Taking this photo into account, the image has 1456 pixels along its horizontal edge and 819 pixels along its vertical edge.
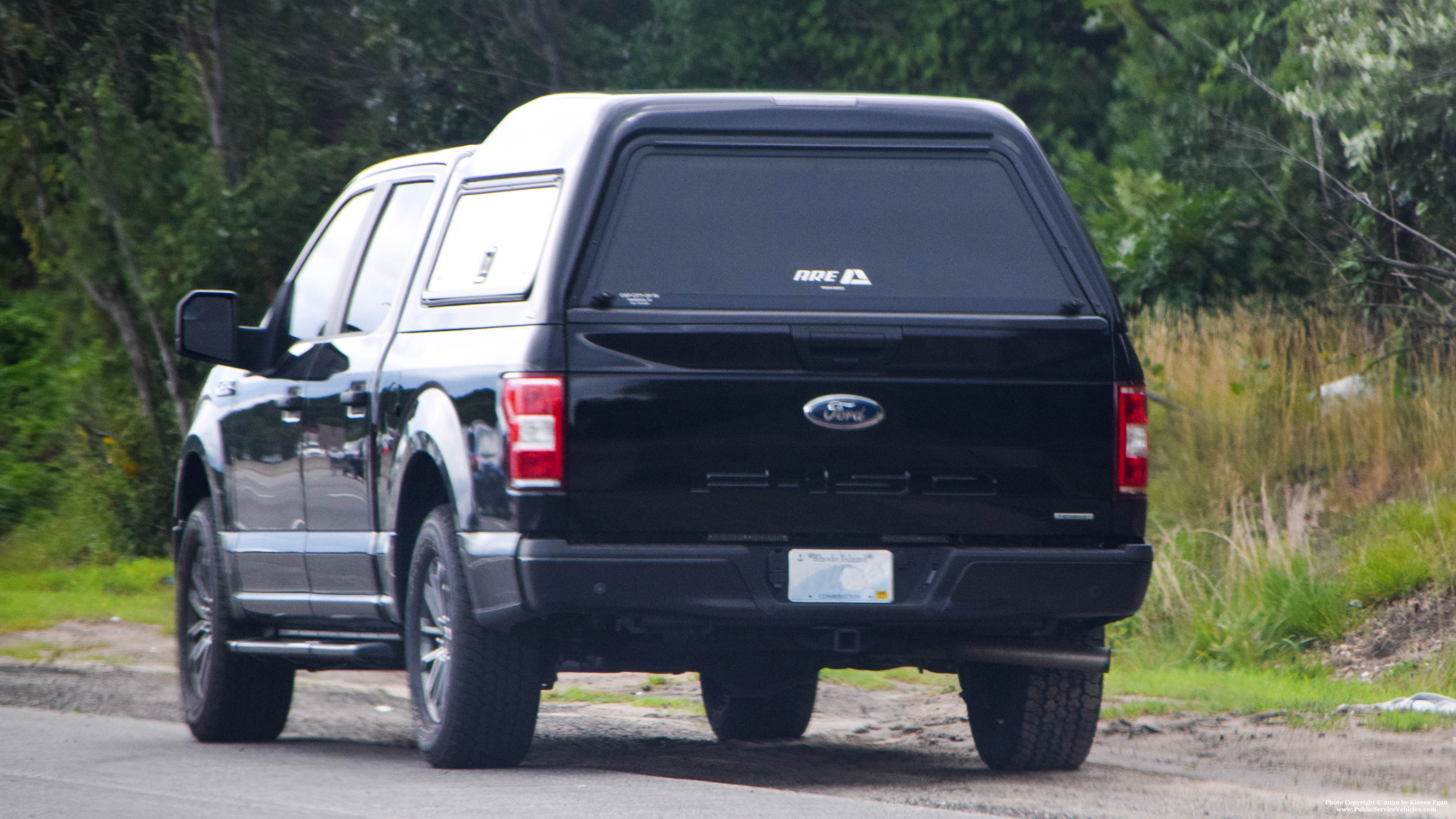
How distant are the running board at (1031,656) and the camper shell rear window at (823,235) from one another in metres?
1.00

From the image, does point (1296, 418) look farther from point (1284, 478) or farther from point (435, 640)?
point (435, 640)

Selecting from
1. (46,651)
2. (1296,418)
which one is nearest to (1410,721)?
(1296,418)

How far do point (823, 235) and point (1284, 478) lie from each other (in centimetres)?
730

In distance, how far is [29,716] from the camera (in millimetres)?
8445

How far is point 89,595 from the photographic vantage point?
13383 mm

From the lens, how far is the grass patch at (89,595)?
12195 mm

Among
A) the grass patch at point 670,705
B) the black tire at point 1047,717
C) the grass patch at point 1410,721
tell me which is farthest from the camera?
the grass patch at point 670,705

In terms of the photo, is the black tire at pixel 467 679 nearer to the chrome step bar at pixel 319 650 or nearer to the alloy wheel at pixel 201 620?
the chrome step bar at pixel 319 650

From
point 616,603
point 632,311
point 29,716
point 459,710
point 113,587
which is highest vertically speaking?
point 632,311

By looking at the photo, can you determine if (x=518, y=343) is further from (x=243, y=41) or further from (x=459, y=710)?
(x=243, y=41)

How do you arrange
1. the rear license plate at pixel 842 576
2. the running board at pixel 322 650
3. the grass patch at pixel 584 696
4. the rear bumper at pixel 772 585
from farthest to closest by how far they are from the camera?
the grass patch at pixel 584 696
the running board at pixel 322 650
the rear license plate at pixel 842 576
the rear bumper at pixel 772 585

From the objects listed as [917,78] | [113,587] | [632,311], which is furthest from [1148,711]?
[917,78]

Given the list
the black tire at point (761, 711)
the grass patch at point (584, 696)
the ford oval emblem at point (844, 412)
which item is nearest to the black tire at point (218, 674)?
the black tire at point (761, 711)

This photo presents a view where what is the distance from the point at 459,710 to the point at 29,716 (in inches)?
124
